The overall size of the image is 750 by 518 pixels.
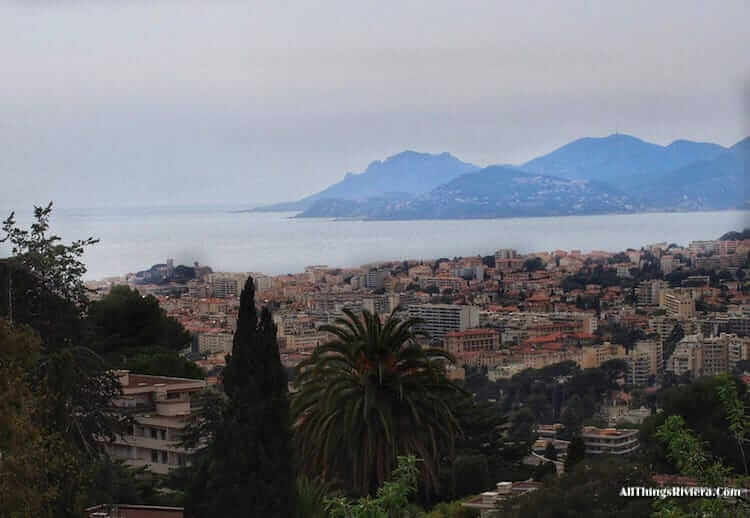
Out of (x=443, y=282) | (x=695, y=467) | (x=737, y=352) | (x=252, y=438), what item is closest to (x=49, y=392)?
(x=252, y=438)

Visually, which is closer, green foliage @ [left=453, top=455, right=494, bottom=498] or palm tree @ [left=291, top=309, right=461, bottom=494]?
palm tree @ [left=291, top=309, right=461, bottom=494]

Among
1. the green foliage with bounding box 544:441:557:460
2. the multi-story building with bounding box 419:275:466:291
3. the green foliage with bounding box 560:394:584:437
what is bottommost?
the green foliage with bounding box 560:394:584:437

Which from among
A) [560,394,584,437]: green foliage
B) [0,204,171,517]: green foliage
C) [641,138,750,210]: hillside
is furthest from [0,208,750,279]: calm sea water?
[0,204,171,517]: green foliage

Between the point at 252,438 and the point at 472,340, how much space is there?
24.2 metres

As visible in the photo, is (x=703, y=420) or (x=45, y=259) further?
(x=703, y=420)

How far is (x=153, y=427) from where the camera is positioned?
632 inches

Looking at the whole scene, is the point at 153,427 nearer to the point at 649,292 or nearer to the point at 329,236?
the point at 649,292

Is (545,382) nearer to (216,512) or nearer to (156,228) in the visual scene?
(216,512)

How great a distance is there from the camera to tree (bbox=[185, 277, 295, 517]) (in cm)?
770

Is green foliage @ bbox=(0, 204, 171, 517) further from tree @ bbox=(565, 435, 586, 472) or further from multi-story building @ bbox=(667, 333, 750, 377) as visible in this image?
multi-story building @ bbox=(667, 333, 750, 377)

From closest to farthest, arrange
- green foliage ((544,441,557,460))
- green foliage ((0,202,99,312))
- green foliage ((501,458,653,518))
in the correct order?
green foliage ((501,458,653,518)) < green foliage ((0,202,99,312)) < green foliage ((544,441,557,460))

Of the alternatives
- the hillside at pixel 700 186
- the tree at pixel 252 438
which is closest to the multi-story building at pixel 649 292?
the hillside at pixel 700 186

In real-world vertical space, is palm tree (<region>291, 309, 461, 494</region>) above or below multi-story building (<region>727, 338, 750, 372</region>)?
above

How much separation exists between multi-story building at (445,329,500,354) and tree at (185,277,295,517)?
2217 cm
